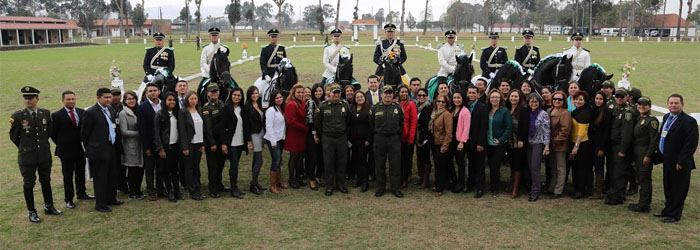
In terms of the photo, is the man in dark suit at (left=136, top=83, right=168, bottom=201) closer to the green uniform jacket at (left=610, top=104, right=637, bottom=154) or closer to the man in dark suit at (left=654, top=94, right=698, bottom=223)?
the green uniform jacket at (left=610, top=104, right=637, bottom=154)

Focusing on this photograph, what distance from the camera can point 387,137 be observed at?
669cm

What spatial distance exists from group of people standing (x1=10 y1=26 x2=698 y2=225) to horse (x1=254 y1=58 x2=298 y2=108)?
4.10ft

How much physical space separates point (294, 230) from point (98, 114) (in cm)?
274

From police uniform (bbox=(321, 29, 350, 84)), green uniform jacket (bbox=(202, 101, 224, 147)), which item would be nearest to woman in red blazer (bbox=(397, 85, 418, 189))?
green uniform jacket (bbox=(202, 101, 224, 147))

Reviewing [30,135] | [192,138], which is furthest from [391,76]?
[30,135]

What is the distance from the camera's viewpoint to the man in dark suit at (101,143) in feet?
18.9

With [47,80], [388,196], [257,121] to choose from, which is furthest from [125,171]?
[47,80]

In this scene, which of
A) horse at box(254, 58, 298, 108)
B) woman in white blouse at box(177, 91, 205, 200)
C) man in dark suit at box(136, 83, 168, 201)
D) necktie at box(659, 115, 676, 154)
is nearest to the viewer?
necktie at box(659, 115, 676, 154)

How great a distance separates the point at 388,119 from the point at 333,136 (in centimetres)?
84

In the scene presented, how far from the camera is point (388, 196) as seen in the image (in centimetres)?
686

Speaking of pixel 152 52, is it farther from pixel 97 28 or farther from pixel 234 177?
pixel 97 28

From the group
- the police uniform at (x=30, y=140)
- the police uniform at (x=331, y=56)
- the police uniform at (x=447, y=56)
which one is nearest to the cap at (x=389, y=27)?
the police uniform at (x=331, y=56)

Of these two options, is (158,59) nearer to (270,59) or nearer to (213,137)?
(270,59)

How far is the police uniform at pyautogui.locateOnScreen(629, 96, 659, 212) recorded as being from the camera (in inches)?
222
